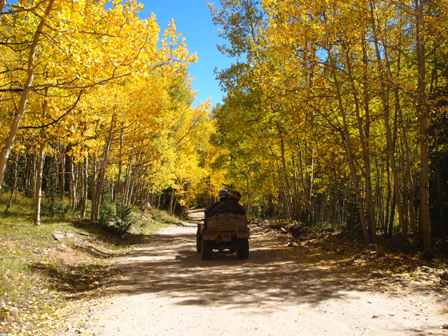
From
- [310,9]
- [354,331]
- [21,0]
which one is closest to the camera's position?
[354,331]

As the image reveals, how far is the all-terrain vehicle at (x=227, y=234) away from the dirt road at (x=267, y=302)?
1222mm

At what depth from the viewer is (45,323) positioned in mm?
6156

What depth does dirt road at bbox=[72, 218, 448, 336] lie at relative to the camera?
5.62 metres

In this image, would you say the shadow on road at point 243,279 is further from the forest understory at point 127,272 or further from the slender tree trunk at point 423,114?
the slender tree trunk at point 423,114

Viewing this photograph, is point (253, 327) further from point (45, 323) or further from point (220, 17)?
point (220, 17)

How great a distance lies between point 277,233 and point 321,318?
15348mm

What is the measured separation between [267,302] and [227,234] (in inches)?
212

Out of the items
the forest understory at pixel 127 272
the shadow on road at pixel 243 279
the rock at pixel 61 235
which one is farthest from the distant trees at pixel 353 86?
the rock at pixel 61 235

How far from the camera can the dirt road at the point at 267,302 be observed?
5.62 metres

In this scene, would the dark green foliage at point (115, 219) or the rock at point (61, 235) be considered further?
the dark green foliage at point (115, 219)

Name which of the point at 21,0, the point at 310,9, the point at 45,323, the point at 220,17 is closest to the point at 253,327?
the point at 45,323

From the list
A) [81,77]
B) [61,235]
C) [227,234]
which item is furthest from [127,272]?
[81,77]

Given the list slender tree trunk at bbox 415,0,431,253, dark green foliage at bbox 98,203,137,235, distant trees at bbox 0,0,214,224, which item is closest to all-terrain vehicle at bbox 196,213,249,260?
distant trees at bbox 0,0,214,224

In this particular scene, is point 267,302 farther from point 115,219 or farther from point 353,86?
point 115,219
